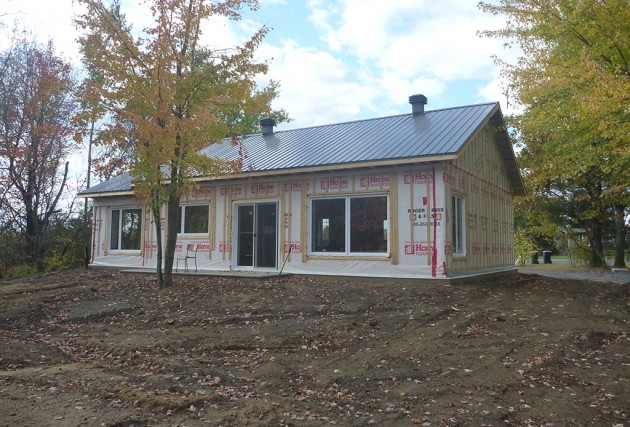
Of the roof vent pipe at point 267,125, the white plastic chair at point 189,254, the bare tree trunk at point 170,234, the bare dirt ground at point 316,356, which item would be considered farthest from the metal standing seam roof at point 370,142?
the bare dirt ground at point 316,356

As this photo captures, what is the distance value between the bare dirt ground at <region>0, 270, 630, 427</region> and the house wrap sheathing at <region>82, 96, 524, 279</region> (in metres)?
1.34

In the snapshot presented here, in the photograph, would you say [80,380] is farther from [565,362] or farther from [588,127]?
[588,127]

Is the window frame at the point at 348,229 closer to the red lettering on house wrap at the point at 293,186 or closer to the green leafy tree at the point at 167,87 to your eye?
the red lettering on house wrap at the point at 293,186

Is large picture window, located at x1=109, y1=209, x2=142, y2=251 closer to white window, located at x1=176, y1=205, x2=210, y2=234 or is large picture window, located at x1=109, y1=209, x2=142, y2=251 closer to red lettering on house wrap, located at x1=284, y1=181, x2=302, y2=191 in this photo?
white window, located at x1=176, y1=205, x2=210, y2=234

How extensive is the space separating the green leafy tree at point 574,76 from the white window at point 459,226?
3.07 meters

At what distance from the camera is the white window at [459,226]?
1281 cm

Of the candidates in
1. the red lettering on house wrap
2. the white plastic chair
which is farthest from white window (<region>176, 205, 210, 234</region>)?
the red lettering on house wrap

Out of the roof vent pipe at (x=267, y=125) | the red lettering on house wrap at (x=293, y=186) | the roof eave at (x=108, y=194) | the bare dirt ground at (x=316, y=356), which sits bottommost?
the bare dirt ground at (x=316, y=356)

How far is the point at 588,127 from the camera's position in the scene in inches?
510

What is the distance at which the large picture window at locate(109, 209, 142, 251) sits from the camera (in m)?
17.1

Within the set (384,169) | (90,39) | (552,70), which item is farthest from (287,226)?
(552,70)

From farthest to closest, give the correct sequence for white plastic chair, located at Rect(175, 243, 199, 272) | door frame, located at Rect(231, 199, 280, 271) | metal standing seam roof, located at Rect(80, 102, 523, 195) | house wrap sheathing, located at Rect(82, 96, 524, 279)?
white plastic chair, located at Rect(175, 243, 199, 272), door frame, located at Rect(231, 199, 280, 271), metal standing seam roof, located at Rect(80, 102, 523, 195), house wrap sheathing, located at Rect(82, 96, 524, 279)

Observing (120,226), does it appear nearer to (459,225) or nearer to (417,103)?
(417,103)

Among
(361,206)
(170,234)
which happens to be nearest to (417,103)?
(361,206)
